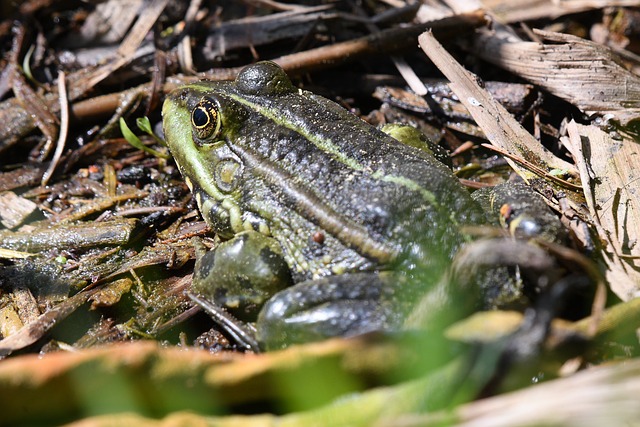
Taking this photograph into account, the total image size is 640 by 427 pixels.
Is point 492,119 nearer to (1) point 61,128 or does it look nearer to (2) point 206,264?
(2) point 206,264

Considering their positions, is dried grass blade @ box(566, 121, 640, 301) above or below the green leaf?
below

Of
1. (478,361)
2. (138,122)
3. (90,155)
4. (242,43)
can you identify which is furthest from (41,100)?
(478,361)

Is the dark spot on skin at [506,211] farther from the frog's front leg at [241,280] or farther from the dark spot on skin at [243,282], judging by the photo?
the dark spot on skin at [243,282]

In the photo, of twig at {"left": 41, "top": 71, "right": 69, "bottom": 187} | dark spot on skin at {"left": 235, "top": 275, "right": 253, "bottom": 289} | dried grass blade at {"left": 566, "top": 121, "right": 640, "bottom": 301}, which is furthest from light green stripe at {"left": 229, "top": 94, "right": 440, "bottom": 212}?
twig at {"left": 41, "top": 71, "right": 69, "bottom": 187}

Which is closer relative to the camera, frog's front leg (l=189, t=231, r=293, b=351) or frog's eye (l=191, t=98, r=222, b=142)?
frog's front leg (l=189, t=231, r=293, b=351)

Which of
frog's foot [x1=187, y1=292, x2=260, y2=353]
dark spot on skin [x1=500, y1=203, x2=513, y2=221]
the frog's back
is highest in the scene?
the frog's back

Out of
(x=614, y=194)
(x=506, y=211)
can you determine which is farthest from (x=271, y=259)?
(x=614, y=194)

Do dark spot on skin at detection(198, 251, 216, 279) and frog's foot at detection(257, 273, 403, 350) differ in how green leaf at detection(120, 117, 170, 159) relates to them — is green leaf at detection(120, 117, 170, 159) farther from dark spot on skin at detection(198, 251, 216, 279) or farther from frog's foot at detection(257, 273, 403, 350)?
frog's foot at detection(257, 273, 403, 350)

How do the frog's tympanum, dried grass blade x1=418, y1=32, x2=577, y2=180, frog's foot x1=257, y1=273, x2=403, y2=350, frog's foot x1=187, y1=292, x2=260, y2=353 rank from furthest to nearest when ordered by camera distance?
1. dried grass blade x1=418, y1=32, x2=577, y2=180
2. frog's foot x1=187, y1=292, x2=260, y2=353
3. the frog's tympanum
4. frog's foot x1=257, y1=273, x2=403, y2=350

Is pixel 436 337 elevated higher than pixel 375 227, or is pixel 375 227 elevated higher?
pixel 375 227

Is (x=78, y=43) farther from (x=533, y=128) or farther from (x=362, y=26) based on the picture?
(x=533, y=128)
